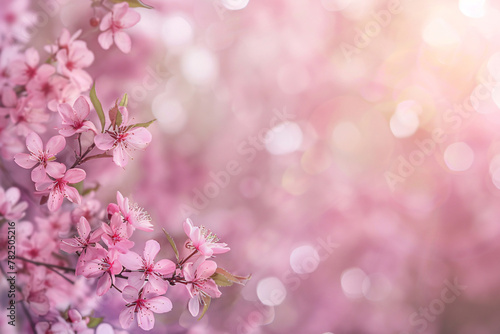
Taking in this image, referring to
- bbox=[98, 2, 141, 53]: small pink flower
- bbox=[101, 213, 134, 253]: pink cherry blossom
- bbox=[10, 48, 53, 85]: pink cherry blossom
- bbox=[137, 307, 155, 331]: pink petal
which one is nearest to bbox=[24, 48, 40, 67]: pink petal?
bbox=[10, 48, 53, 85]: pink cherry blossom

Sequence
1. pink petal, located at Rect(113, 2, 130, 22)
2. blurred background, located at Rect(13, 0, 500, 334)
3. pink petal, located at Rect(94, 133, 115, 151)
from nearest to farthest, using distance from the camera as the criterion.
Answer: pink petal, located at Rect(94, 133, 115, 151)
pink petal, located at Rect(113, 2, 130, 22)
blurred background, located at Rect(13, 0, 500, 334)

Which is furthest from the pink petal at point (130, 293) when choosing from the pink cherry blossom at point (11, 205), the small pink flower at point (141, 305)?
the pink cherry blossom at point (11, 205)

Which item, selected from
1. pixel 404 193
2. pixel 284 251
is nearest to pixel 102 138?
pixel 284 251

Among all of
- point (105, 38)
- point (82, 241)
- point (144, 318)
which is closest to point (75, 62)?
point (105, 38)

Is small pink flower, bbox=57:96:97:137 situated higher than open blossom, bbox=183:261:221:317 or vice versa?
small pink flower, bbox=57:96:97:137

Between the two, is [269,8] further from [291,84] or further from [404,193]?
[404,193]

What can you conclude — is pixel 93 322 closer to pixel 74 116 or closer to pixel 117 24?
pixel 74 116

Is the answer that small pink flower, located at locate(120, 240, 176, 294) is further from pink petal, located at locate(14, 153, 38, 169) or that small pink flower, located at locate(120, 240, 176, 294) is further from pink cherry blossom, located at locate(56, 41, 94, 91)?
pink cherry blossom, located at locate(56, 41, 94, 91)

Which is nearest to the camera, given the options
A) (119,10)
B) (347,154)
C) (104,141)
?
(104,141)
